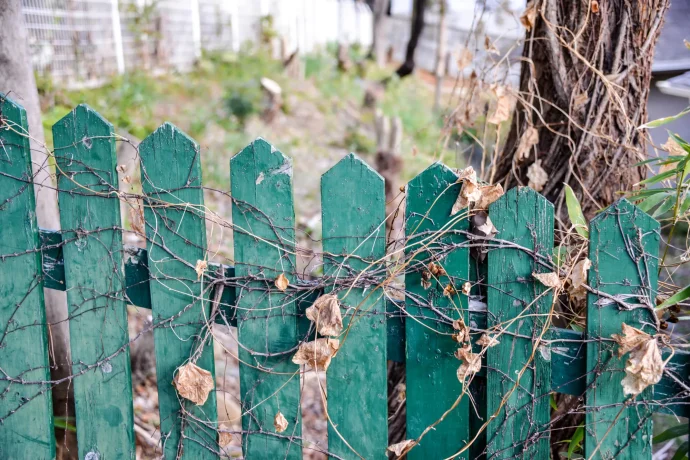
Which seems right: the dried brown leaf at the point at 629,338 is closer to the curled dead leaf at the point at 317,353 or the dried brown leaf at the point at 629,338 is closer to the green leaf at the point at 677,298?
the green leaf at the point at 677,298

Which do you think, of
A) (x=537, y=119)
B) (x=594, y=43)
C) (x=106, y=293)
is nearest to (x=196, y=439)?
(x=106, y=293)

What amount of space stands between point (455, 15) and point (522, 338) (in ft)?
79.8

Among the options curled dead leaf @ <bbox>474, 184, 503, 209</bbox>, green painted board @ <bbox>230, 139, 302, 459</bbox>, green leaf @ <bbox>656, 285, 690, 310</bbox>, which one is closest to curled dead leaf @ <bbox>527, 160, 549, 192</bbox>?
curled dead leaf @ <bbox>474, 184, 503, 209</bbox>

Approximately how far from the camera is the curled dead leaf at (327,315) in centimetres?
151

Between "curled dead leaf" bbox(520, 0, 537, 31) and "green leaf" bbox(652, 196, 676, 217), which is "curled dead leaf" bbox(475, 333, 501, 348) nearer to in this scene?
"green leaf" bbox(652, 196, 676, 217)

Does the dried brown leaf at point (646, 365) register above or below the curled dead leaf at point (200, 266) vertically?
below

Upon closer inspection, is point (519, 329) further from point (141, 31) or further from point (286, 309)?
point (141, 31)

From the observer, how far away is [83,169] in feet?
5.84

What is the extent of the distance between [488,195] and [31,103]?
1959 millimetres

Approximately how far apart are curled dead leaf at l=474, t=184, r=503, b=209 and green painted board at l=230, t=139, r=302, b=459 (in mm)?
504

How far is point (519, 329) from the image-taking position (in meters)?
1.48

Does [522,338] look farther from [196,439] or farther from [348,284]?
[196,439]

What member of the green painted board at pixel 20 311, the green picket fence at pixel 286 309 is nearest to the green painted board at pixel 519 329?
the green picket fence at pixel 286 309

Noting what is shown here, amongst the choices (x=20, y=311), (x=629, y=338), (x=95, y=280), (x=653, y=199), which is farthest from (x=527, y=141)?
(x=20, y=311)
